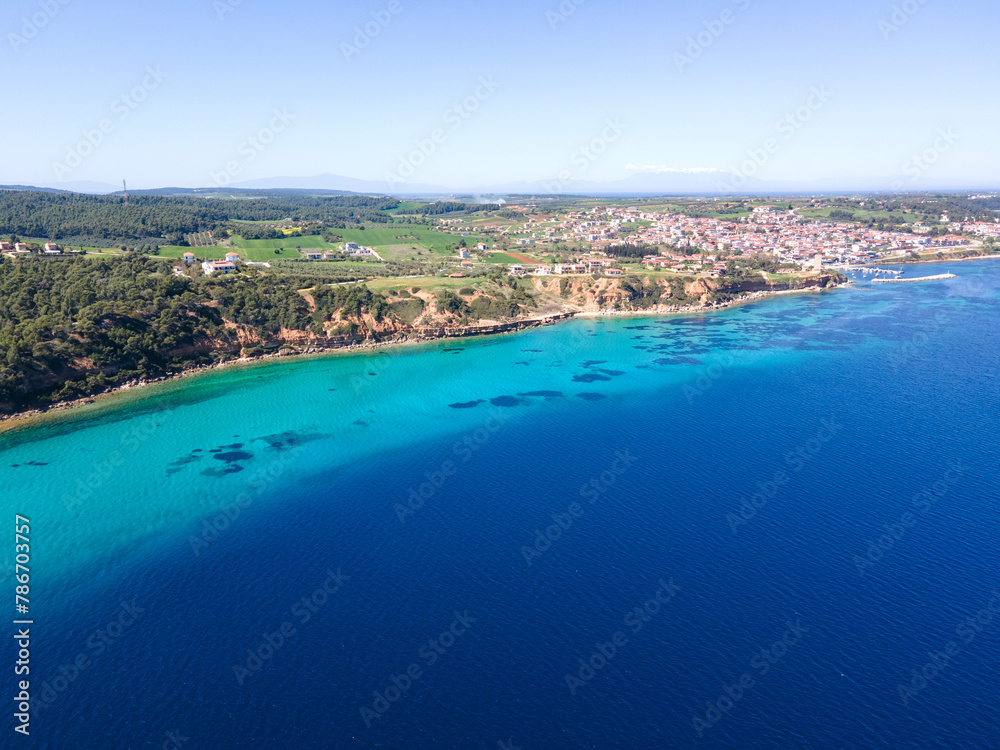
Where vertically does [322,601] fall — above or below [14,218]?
below

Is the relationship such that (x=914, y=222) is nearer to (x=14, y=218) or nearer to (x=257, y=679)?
(x=257, y=679)

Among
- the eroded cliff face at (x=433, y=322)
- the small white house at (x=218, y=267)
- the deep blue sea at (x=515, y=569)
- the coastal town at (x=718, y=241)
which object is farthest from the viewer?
the coastal town at (x=718, y=241)

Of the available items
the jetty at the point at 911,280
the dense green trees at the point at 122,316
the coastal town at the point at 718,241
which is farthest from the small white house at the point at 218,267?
the jetty at the point at 911,280

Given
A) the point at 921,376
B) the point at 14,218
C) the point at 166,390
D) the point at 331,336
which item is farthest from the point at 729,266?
the point at 14,218

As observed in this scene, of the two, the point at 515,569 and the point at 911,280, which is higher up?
the point at 911,280

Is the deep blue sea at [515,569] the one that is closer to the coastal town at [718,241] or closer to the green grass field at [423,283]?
the green grass field at [423,283]

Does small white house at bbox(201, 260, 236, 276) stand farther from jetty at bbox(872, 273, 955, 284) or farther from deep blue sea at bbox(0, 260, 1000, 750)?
jetty at bbox(872, 273, 955, 284)

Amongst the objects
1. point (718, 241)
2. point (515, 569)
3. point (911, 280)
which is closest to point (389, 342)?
point (515, 569)

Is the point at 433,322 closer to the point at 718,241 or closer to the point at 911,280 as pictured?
the point at 718,241
